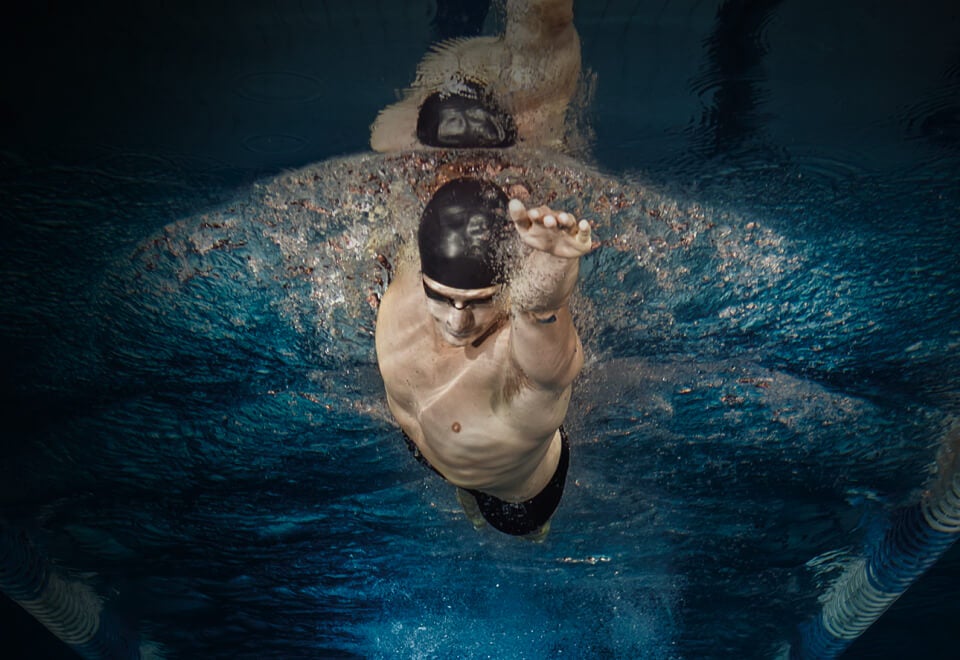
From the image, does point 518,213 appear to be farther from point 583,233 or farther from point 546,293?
point 546,293

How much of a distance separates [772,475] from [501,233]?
587cm

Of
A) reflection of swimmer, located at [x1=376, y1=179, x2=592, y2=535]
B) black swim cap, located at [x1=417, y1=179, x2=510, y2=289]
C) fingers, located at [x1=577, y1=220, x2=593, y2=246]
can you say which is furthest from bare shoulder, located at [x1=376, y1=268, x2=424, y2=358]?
fingers, located at [x1=577, y1=220, x2=593, y2=246]

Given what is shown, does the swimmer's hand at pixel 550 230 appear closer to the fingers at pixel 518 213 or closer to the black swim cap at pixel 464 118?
the fingers at pixel 518 213

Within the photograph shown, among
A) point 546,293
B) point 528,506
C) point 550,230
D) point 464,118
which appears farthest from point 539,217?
point 528,506

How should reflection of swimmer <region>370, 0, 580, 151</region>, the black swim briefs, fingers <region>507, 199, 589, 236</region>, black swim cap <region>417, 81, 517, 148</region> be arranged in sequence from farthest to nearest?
the black swim briefs → black swim cap <region>417, 81, 517, 148</region> → reflection of swimmer <region>370, 0, 580, 151</region> → fingers <region>507, 199, 589, 236</region>

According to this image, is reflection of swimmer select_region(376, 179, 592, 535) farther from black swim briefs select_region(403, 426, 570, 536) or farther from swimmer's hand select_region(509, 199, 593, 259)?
black swim briefs select_region(403, 426, 570, 536)

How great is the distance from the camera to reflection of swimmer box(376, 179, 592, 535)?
7.02 ft

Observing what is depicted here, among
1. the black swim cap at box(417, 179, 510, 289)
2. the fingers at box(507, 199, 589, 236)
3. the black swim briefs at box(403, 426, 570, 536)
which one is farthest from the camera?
the black swim briefs at box(403, 426, 570, 536)

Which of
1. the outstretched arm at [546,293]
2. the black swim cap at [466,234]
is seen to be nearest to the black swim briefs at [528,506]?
the outstretched arm at [546,293]

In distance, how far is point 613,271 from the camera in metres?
4.20

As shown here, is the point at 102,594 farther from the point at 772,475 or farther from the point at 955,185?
the point at 955,185

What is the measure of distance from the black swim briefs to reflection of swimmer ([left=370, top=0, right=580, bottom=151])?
1.67 metres

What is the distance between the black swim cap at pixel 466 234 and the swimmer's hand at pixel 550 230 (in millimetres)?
386

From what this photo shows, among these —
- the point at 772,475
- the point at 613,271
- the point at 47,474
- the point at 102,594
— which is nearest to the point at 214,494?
the point at 47,474
